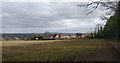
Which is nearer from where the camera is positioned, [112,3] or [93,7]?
[93,7]

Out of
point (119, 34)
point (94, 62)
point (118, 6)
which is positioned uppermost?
point (118, 6)

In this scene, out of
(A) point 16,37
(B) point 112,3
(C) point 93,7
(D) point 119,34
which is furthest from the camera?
(A) point 16,37

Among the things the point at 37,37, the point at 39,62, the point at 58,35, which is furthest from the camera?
the point at 58,35

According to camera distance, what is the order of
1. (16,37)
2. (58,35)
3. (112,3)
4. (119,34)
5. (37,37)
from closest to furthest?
(112,3)
(119,34)
(16,37)
(37,37)
(58,35)

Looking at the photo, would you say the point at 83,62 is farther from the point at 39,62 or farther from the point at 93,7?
the point at 93,7

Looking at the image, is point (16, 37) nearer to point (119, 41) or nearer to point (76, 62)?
point (119, 41)

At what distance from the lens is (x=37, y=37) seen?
111 meters

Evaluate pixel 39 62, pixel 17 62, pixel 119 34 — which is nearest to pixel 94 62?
pixel 39 62

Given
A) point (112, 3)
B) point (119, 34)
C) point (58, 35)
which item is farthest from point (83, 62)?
point (58, 35)

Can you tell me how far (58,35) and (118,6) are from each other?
13072cm

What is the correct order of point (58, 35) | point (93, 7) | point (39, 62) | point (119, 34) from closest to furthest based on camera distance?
point (93, 7), point (39, 62), point (119, 34), point (58, 35)

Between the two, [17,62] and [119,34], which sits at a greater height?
[119,34]

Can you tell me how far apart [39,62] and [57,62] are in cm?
113

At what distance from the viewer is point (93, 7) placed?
1251 cm
